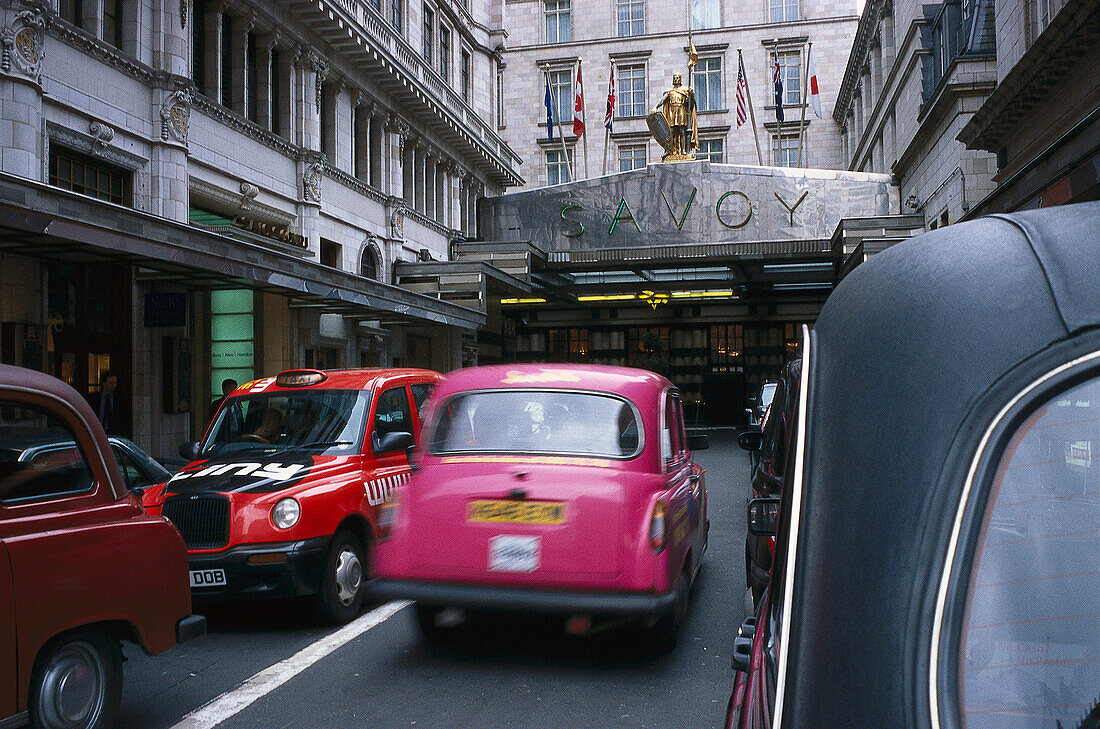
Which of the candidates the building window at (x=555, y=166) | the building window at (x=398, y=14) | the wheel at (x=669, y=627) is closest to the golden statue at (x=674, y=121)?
the building window at (x=398, y=14)

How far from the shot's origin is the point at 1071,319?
1413 millimetres

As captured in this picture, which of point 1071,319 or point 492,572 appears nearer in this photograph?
point 1071,319

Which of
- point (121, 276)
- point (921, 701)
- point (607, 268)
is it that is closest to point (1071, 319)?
point (921, 701)

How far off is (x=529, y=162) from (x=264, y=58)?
1302 inches

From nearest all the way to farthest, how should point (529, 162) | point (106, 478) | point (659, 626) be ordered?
point (106, 478)
point (659, 626)
point (529, 162)

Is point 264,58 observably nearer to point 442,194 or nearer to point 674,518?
point 442,194

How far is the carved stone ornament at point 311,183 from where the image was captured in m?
21.0

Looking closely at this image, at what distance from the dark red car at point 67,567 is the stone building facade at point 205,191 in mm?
5078

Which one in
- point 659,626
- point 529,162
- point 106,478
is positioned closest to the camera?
point 106,478

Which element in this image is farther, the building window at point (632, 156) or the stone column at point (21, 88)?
the building window at point (632, 156)

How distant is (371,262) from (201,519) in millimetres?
19773

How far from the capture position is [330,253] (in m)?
23.0

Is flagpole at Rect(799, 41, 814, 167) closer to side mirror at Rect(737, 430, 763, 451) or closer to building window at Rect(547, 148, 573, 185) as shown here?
building window at Rect(547, 148, 573, 185)

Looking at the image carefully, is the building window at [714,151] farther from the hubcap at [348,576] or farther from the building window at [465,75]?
the hubcap at [348,576]
